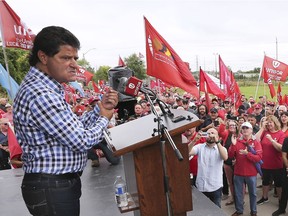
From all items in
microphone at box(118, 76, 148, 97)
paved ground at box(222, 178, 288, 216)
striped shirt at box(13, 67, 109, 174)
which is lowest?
paved ground at box(222, 178, 288, 216)

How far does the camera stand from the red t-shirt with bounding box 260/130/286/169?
5125 millimetres

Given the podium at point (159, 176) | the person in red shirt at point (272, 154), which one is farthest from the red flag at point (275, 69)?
the podium at point (159, 176)

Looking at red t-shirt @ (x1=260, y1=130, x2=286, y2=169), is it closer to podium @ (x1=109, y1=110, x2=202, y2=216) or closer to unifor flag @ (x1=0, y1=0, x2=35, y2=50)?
podium @ (x1=109, y1=110, x2=202, y2=216)

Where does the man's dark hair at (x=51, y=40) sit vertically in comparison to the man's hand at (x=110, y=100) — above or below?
above

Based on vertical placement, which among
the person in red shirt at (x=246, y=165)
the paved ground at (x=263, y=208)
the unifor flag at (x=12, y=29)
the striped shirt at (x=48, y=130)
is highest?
the unifor flag at (x=12, y=29)

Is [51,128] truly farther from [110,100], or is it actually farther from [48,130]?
[110,100]

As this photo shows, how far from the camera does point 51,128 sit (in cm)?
137

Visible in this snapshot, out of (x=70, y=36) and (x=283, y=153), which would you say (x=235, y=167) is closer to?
(x=283, y=153)

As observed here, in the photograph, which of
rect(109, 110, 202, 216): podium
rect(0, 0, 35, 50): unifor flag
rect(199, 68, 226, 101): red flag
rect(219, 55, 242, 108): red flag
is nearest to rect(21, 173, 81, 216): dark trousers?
rect(109, 110, 202, 216): podium

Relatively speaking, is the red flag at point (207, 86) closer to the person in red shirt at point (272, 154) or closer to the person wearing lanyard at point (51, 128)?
the person in red shirt at point (272, 154)

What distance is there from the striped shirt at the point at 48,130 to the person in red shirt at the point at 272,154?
4.47 m

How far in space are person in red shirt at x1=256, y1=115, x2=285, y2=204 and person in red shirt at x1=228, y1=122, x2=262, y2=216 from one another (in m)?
0.57

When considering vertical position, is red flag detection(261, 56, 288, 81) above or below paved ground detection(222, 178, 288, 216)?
above

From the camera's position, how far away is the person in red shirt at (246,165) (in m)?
4.67
